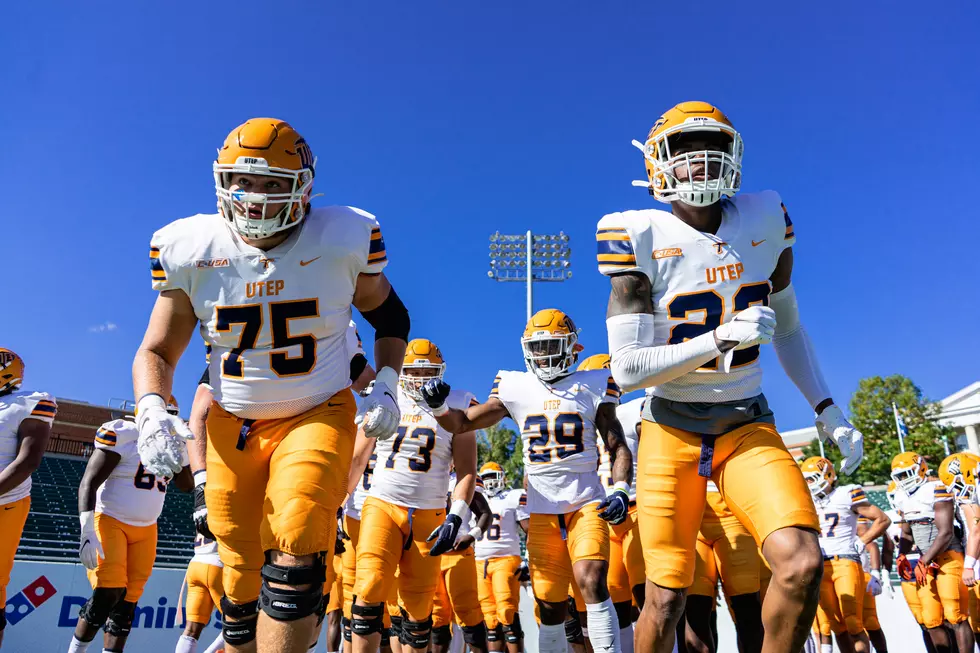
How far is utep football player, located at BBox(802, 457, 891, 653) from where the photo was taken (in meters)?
8.88

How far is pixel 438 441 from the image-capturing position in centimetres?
642

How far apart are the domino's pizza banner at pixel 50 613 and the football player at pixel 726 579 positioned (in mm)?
6712

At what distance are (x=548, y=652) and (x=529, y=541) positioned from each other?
0.80m

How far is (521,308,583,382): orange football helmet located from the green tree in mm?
33492

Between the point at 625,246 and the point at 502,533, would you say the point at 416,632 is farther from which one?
the point at 625,246

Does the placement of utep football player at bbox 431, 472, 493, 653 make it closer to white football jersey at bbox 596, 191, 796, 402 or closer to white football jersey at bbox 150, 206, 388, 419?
white football jersey at bbox 150, 206, 388, 419

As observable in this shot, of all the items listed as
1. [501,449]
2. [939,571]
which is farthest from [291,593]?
[501,449]

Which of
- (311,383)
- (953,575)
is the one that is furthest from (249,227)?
(953,575)

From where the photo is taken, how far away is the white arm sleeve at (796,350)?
358 centimetres

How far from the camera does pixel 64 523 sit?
14.3 meters

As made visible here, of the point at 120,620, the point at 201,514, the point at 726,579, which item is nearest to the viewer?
the point at 201,514

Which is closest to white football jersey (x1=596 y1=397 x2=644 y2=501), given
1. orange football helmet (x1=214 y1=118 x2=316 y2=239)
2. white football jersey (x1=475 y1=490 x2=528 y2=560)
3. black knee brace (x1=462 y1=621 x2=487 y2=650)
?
white football jersey (x1=475 y1=490 x2=528 y2=560)

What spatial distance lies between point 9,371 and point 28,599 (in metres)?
4.68

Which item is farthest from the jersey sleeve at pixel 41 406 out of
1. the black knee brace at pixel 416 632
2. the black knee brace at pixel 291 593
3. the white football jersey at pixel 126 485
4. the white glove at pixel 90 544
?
the black knee brace at pixel 291 593
